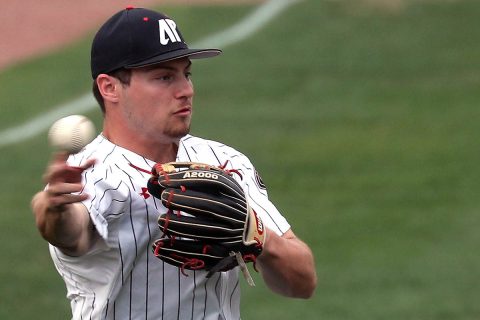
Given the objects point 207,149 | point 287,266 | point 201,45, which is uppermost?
point 207,149

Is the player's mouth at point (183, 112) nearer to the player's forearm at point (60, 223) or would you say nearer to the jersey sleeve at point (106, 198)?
the jersey sleeve at point (106, 198)

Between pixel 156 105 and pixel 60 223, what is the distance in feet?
2.58

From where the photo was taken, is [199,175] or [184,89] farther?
[184,89]

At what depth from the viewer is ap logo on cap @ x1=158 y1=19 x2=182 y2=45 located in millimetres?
4855

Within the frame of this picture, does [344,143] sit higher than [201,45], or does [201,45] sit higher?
[201,45]

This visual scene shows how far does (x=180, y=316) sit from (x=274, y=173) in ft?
26.8

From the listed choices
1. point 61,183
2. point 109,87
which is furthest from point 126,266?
point 109,87

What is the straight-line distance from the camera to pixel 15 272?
35.2 feet

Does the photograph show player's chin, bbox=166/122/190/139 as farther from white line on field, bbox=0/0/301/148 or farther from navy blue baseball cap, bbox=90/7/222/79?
white line on field, bbox=0/0/301/148

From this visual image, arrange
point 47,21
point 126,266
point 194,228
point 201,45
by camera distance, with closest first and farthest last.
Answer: point 194,228 → point 126,266 → point 201,45 → point 47,21

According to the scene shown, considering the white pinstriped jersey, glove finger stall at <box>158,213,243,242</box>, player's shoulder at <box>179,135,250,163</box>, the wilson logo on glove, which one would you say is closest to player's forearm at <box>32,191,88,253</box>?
the white pinstriped jersey

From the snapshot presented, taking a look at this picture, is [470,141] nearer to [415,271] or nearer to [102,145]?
[415,271]

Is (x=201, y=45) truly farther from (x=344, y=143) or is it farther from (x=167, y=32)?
(x=167, y=32)

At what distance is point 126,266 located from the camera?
15.3ft
